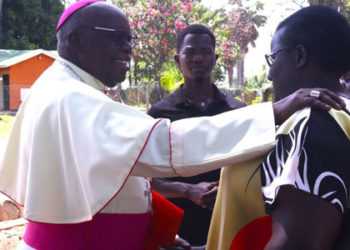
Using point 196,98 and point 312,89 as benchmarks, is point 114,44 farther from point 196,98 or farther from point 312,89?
point 196,98

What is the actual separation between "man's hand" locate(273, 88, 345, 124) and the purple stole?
82cm

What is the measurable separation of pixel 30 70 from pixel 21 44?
500 centimetres

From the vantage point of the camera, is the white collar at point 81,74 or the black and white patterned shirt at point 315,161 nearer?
the black and white patterned shirt at point 315,161

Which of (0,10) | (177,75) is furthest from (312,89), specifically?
(0,10)

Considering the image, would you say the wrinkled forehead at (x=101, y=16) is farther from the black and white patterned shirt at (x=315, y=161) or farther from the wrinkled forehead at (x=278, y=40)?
the black and white patterned shirt at (x=315, y=161)

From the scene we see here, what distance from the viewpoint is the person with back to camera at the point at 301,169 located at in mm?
1381

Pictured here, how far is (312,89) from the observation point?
61.2 inches

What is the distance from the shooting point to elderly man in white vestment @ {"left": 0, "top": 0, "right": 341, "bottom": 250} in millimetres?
1638

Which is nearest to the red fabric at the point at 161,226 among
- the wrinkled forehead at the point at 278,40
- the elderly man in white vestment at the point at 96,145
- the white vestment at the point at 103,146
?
the elderly man in white vestment at the point at 96,145

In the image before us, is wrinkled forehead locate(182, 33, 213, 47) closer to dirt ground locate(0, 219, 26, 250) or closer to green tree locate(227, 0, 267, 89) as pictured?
dirt ground locate(0, 219, 26, 250)

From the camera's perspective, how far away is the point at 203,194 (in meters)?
2.64

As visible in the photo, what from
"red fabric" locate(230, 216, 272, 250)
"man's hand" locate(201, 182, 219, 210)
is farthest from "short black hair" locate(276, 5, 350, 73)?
"man's hand" locate(201, 182, 219, 210)

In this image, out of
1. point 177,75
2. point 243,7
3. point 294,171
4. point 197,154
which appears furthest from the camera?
point 243,7

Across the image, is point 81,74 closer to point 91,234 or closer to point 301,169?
point 91,234
